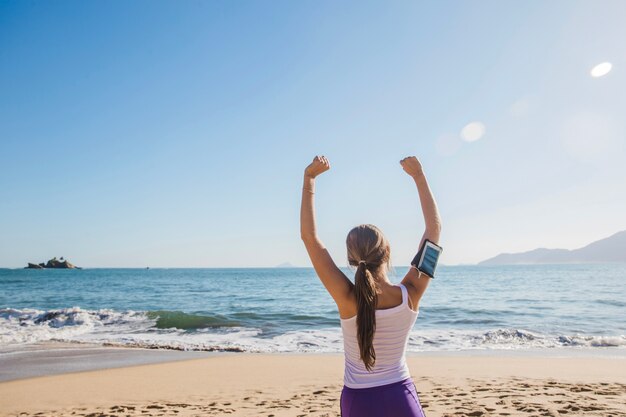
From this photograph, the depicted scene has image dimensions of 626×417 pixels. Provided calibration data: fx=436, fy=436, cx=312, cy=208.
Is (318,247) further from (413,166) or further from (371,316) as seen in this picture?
(413,166)

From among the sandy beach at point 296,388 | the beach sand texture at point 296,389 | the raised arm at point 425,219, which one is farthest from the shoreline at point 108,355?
the raised arm at point 425,219

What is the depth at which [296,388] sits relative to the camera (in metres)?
8.13

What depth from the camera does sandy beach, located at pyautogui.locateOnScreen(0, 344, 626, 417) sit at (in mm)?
6645

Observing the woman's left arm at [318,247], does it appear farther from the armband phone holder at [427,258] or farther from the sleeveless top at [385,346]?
the armband phone holder at [427,258]

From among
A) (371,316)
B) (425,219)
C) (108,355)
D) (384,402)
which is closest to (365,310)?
(371,316)

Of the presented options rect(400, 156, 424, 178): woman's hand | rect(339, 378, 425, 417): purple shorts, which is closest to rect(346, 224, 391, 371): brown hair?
rect(339, 378, 425, 417): purple shorts

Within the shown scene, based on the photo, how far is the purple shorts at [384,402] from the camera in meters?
1.92

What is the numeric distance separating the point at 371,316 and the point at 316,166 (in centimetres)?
77

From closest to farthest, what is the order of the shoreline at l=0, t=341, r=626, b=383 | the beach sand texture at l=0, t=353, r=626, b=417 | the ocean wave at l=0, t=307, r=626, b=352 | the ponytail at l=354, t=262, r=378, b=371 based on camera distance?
1. the ponytail at l=354, t=262, r=378, b=371
2. the beach sand texture at l=0, t=353, r=626, b=417
3. the shoreline at l=0, t=341, r=626, b=383
4. the ocean wave at l=0, t=307, r=626, b=352

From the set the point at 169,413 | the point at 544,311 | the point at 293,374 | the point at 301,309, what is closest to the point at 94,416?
the point at 169,413

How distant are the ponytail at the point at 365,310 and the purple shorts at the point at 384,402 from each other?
174 millimetres

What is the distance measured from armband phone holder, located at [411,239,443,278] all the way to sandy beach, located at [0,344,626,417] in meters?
5.14

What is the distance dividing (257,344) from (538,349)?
8904 mm

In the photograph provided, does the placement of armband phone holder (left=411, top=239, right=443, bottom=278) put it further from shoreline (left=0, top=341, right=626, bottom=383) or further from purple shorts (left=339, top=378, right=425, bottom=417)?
shoreline (left=0, top=341, right=626, bottom=383)
